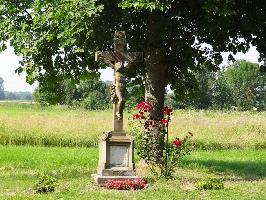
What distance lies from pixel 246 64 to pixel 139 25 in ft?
329

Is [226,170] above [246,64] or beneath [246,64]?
beneath

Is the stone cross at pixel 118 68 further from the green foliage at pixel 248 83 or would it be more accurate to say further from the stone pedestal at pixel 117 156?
the green foliage at pixel 248 83

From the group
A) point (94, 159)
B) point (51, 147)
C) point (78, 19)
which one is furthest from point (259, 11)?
point (51, 147)

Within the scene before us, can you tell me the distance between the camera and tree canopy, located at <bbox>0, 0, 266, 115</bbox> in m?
15.1

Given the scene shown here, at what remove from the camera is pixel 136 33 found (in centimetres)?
1733

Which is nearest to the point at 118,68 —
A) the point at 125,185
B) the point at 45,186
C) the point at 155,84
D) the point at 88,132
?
the point at 155,84

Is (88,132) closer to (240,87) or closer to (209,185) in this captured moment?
(209,185)

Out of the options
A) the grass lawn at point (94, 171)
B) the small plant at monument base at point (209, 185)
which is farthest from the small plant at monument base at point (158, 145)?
the small plant at monument base at point (209, 185)

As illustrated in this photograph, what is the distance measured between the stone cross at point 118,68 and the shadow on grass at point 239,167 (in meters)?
5.05

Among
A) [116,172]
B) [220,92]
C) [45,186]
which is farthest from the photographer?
[220,92]

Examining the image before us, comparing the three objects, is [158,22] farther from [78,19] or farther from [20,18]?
[20,18]

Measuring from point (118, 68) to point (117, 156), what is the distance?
8.07 feet

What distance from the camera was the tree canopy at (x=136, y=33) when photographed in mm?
15062

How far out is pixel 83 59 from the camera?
17922 mm
